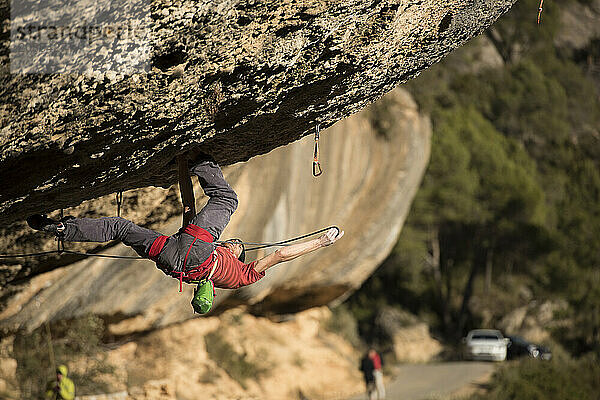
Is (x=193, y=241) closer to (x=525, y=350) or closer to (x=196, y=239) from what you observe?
(x=196, y=239)

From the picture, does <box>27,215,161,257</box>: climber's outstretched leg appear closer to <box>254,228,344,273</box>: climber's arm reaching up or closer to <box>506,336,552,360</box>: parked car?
<box>254,228,344,273</box>: climber's arm reaching up

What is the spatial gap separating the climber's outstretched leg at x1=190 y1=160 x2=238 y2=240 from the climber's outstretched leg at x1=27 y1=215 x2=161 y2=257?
0.35m

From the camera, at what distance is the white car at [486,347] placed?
21.6 meters

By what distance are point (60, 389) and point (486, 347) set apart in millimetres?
16028

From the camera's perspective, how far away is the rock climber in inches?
173

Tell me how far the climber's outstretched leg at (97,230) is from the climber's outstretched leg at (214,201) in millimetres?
346

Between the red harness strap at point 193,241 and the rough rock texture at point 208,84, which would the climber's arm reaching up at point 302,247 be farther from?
the rough rock texture at point 208,84

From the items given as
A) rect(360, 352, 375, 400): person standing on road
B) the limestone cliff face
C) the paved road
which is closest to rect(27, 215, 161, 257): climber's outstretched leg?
the limestone cliff face

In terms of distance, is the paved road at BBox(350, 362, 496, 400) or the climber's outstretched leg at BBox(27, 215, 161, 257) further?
the paved road at BBox(350, 362, 496, 400)

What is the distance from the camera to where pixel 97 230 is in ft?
A: 14.6

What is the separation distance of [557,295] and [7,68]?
25.5m

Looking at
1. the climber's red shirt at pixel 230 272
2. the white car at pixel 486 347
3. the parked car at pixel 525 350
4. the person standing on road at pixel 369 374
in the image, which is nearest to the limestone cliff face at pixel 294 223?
the climber's red shirt at pixel 230 272

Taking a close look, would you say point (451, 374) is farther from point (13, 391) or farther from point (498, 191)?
point (13, 391)

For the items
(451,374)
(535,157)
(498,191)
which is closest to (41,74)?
(451,374)
